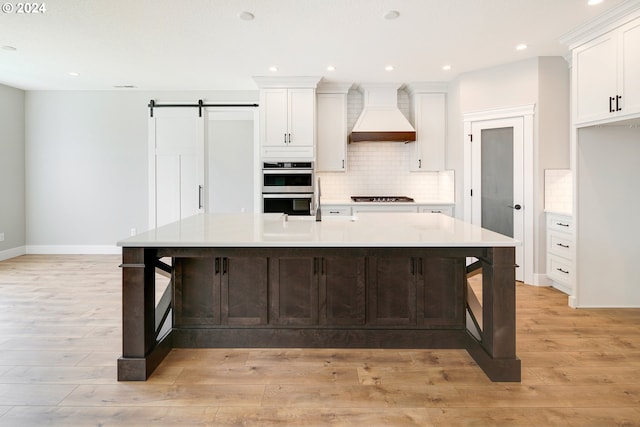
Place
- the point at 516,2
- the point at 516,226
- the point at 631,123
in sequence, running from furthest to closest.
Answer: the point at 516,226
the point at 631,123
the point at 516,2

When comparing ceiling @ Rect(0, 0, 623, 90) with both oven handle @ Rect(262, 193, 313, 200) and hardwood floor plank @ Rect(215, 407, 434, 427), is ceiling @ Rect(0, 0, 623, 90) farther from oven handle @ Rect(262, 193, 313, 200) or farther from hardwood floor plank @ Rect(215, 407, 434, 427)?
hardwood floor plank @ Rect(215, 407, 434, 427)

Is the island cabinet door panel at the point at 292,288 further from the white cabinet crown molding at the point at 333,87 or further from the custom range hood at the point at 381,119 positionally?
the white cabinet crown molding at the point at 333,87

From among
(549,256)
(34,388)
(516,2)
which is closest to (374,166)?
(549,256)

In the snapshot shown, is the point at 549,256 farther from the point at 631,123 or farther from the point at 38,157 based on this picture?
the point at 38,157

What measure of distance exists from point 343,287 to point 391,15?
2507mm

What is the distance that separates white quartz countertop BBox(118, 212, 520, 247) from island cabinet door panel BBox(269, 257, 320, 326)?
26 centimetres

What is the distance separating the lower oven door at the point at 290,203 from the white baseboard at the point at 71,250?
9.81 feet

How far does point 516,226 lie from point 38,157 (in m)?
7.47

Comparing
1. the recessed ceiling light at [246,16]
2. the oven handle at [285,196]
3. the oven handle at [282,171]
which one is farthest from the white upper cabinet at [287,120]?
the recessed ceiling light at [246,16]

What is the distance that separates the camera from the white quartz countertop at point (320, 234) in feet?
7.63

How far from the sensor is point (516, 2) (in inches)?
133

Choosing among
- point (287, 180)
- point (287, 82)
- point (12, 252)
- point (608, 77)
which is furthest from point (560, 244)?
point (12, 252)

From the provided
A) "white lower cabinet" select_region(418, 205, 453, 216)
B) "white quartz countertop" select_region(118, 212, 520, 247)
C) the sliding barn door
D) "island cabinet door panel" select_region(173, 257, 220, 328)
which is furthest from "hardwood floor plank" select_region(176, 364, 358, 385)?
the sliding barn door

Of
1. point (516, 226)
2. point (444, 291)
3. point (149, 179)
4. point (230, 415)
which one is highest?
point (149, 179)
